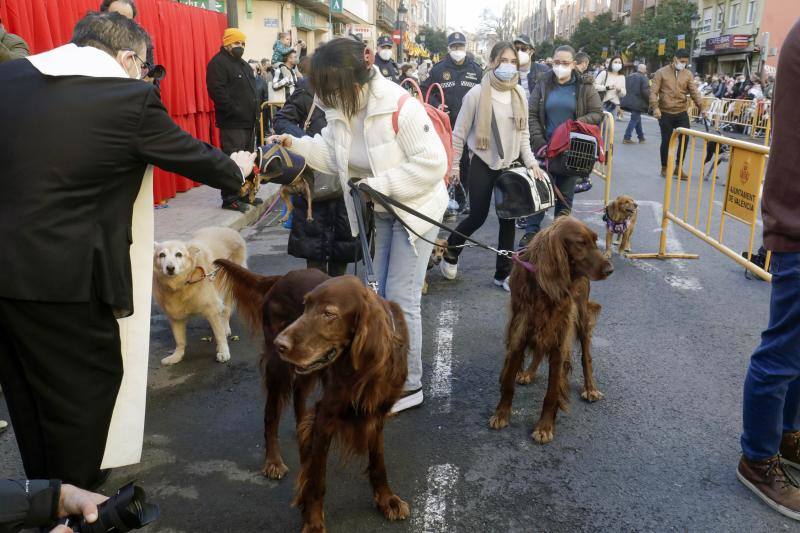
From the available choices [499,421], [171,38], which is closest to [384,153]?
[499,421]

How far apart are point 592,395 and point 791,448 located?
111cm

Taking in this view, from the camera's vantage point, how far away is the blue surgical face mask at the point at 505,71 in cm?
576

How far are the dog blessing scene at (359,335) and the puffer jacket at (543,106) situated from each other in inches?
22.7

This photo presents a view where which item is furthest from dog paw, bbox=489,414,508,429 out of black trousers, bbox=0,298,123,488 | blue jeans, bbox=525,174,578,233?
blue jeans, bbox=525,174,578,233

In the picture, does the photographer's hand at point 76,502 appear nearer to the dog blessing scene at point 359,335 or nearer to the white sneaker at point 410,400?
the dog blessing scene at point 359,335

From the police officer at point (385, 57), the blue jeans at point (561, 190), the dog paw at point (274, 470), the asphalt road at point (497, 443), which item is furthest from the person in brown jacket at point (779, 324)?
the police officer at point (385, 57)

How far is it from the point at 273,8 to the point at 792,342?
1084 inches

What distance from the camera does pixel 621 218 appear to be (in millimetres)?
7023

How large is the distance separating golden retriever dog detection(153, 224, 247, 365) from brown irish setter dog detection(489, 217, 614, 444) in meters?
2.03

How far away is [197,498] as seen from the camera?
10.3 ft

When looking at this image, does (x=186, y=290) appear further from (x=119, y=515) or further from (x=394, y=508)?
(x=119, y=515)

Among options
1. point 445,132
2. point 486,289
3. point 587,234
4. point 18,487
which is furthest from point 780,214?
point 486,289

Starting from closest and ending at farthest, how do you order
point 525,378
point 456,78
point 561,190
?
point 525,378 → point 561,190 → point 456,78

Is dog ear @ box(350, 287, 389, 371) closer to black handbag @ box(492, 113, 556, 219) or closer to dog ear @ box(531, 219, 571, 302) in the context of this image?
dog ear @ box(531, 219, 571, 302)
